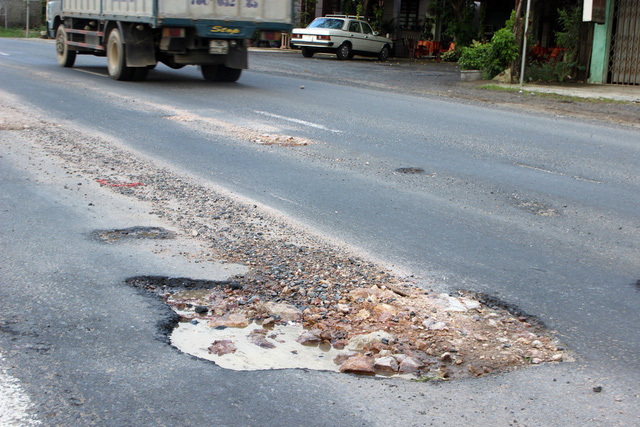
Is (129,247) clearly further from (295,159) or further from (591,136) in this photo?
(591,136)

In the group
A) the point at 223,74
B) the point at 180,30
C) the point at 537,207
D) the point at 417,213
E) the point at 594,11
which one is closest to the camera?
the point at 417,213

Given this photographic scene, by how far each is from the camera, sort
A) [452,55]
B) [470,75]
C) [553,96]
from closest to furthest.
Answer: [553,96] → [470,75] → [452,55]

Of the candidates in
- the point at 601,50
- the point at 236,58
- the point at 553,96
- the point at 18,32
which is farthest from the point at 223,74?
the point at 18,32

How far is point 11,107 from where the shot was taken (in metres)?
11.6

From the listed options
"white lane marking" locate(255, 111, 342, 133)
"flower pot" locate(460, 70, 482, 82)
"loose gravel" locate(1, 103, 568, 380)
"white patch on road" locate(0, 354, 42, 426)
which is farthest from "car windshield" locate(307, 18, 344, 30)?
"white patch on road" locate(0, 354, 42, 426)

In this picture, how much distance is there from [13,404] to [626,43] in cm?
1918

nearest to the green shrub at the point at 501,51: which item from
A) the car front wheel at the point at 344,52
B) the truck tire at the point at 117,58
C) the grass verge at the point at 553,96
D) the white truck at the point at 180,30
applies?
the grass verge at the point at 553,96

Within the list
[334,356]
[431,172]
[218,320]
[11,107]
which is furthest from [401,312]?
[11,107]

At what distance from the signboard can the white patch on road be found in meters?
17.7

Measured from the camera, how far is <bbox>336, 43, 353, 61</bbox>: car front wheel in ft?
97.4

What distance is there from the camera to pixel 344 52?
2980cm

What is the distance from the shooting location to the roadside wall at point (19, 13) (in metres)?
48.3

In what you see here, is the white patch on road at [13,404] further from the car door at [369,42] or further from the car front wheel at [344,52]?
the car door at [369,42]

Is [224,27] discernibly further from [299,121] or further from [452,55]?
[452,55]
